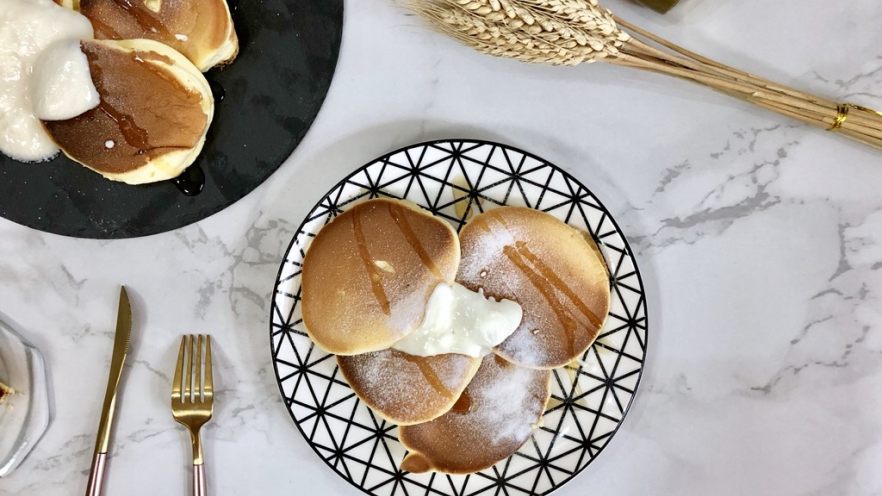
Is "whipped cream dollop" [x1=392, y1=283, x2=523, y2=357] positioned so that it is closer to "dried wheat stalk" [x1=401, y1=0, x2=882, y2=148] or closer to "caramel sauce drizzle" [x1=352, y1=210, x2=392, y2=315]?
"caramel sauce drizzle" [x1=352, y1=210, x2=392, y2=315]

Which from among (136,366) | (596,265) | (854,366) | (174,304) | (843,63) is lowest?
(136,366)

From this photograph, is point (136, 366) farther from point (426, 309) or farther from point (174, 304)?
point (426, 309)

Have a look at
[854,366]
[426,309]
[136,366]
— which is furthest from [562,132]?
[136,366]

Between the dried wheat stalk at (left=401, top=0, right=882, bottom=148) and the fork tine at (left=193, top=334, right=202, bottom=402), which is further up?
the dried wheat stalk at (left=401, top=0, right=882, bottom=148)

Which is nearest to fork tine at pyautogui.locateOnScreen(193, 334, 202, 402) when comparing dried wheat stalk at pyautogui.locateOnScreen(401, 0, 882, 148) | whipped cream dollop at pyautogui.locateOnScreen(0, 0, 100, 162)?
whipped cream dollop at pyautogui.locateOnScreen(0, 0, 100, 162)

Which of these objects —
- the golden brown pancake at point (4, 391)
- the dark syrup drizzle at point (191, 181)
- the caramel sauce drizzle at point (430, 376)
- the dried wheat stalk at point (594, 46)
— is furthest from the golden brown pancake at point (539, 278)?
the golden brown pancake at point (4, 391)

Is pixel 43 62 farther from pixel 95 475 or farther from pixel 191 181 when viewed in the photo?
pixel 95 475
